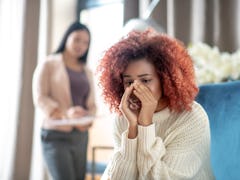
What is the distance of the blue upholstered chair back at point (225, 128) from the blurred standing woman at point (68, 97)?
2.96ft

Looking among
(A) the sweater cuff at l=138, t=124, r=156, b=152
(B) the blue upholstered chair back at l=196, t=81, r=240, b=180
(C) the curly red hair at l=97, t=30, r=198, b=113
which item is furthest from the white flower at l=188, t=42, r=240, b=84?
(A) the sweater cuff at l=138, t=124, r=156, b=152

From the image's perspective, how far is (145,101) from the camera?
0.69 metres

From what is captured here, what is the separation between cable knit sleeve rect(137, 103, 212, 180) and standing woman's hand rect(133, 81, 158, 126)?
0.7 inches

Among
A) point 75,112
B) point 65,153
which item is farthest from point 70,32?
point 65,153

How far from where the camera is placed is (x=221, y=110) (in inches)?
36.3

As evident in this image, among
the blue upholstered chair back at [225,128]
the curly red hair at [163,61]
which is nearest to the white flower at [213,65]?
the blue upholstered chair back at [225,128]

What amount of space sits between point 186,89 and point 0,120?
1.56 metres

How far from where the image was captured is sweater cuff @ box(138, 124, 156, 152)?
2.23 ft

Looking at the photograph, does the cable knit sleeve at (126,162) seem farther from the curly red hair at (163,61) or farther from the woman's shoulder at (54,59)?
the woman's shoulder at (54,59)

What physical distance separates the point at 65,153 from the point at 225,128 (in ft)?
3.08

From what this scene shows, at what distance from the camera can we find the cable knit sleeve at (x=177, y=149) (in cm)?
67

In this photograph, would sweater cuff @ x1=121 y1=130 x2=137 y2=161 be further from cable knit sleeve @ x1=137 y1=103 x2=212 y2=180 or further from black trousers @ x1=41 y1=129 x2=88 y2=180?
black trousers @ x1=41 y1=129 x2=88 y2=180

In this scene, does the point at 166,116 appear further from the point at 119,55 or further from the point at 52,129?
the point at 52,129

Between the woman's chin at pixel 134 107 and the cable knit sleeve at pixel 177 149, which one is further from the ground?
the woman's chin at pixel 134 107
